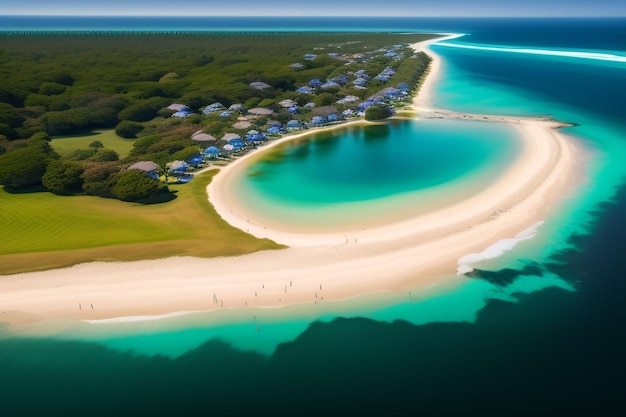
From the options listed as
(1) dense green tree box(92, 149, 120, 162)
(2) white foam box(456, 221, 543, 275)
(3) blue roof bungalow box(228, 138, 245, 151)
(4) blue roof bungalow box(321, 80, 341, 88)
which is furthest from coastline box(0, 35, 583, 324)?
(4) blue roof bungalow box(321, 80, 341, 88)

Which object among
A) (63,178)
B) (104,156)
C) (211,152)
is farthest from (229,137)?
(63,178)

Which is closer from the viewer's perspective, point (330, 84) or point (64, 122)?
point (64, 122)

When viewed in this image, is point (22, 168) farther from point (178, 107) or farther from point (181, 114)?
point (178, 107)

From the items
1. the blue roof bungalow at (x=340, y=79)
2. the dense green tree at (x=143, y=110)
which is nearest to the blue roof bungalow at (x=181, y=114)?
the dense green tree at (x=143, y=110)

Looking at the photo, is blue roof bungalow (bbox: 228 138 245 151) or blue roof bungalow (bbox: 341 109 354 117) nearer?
blue roof bungalow (bbox: 228 138 245 151)

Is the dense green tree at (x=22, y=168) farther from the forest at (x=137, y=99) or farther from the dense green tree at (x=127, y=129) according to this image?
the dense green tree at (x=127, y=129)

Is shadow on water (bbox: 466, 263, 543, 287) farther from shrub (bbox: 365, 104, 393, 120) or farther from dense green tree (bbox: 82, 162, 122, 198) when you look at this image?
shrub (bbox: 365, 104, 393, 120)
